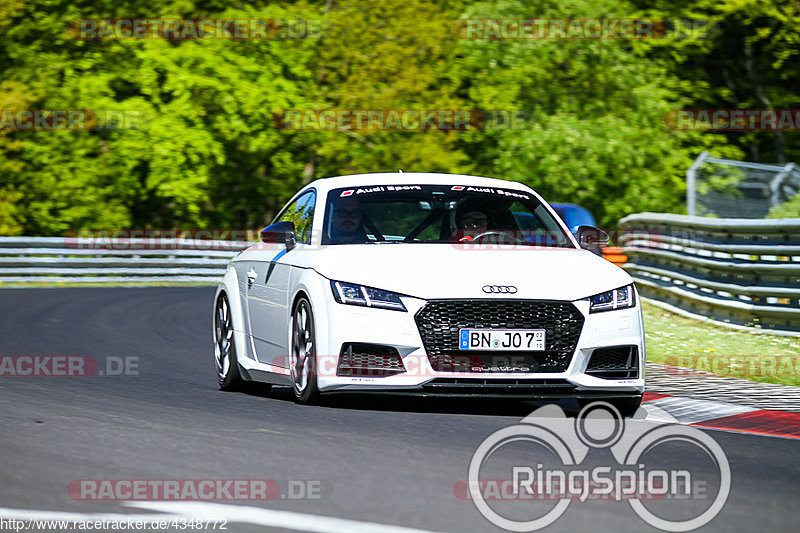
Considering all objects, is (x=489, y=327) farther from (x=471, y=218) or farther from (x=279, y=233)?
(x=279, y=233)

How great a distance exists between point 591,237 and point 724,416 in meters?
1.59

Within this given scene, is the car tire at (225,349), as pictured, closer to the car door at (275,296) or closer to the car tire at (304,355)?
the car door at (275,296)

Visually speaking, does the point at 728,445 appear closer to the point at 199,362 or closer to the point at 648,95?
the point at 199,362

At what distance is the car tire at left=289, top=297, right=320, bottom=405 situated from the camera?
29.4 ft

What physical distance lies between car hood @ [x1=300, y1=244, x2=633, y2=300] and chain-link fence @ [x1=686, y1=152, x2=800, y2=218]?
10.7 meters

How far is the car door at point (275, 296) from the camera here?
9711mm

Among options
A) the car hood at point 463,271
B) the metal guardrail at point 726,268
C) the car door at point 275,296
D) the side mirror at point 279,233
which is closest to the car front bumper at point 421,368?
the car hood at point 463,271

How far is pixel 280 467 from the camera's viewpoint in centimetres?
669

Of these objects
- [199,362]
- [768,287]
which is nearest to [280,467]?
[199,362]

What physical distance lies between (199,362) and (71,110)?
24.4m

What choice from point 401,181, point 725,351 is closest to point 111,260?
point 725,351

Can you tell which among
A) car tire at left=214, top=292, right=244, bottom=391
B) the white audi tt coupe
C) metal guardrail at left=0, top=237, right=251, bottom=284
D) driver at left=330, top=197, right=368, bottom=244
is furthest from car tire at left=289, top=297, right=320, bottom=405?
metal guardrail at left=0, top=237, right=251, bottom=284

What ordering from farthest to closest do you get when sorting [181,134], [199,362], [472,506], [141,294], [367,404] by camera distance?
[181,134] < [141,294] < [199,362] < [367,404] < [472,506]

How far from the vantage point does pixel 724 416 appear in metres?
9.23
